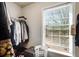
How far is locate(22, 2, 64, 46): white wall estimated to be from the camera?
4.37 feet

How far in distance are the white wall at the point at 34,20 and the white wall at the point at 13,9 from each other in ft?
0.17

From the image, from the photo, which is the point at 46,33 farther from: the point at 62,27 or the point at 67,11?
the point at 67,11

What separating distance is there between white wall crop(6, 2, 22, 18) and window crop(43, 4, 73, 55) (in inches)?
10.8

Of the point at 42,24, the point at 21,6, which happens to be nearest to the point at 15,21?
the point at 21,6

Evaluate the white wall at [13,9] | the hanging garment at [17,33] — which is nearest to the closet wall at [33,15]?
the white wall at [13,9]

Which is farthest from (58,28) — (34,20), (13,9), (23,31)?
(13,9)

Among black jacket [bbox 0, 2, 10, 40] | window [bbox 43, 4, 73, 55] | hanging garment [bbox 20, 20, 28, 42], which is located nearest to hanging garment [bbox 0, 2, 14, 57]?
black jacket [bbox 0, 2, 10, 40]

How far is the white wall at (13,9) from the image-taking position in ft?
4.33

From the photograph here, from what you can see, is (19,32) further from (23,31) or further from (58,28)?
(58,28)

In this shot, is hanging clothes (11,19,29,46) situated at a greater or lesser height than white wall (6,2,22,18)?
lesser

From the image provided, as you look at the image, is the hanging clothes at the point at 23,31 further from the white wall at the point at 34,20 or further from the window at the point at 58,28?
the window at the point at 58,28

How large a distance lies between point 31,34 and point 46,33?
16 cm

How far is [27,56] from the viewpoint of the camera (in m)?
1.32

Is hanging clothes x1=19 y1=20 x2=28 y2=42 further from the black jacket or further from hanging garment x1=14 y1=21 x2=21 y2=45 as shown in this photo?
the black jacket
